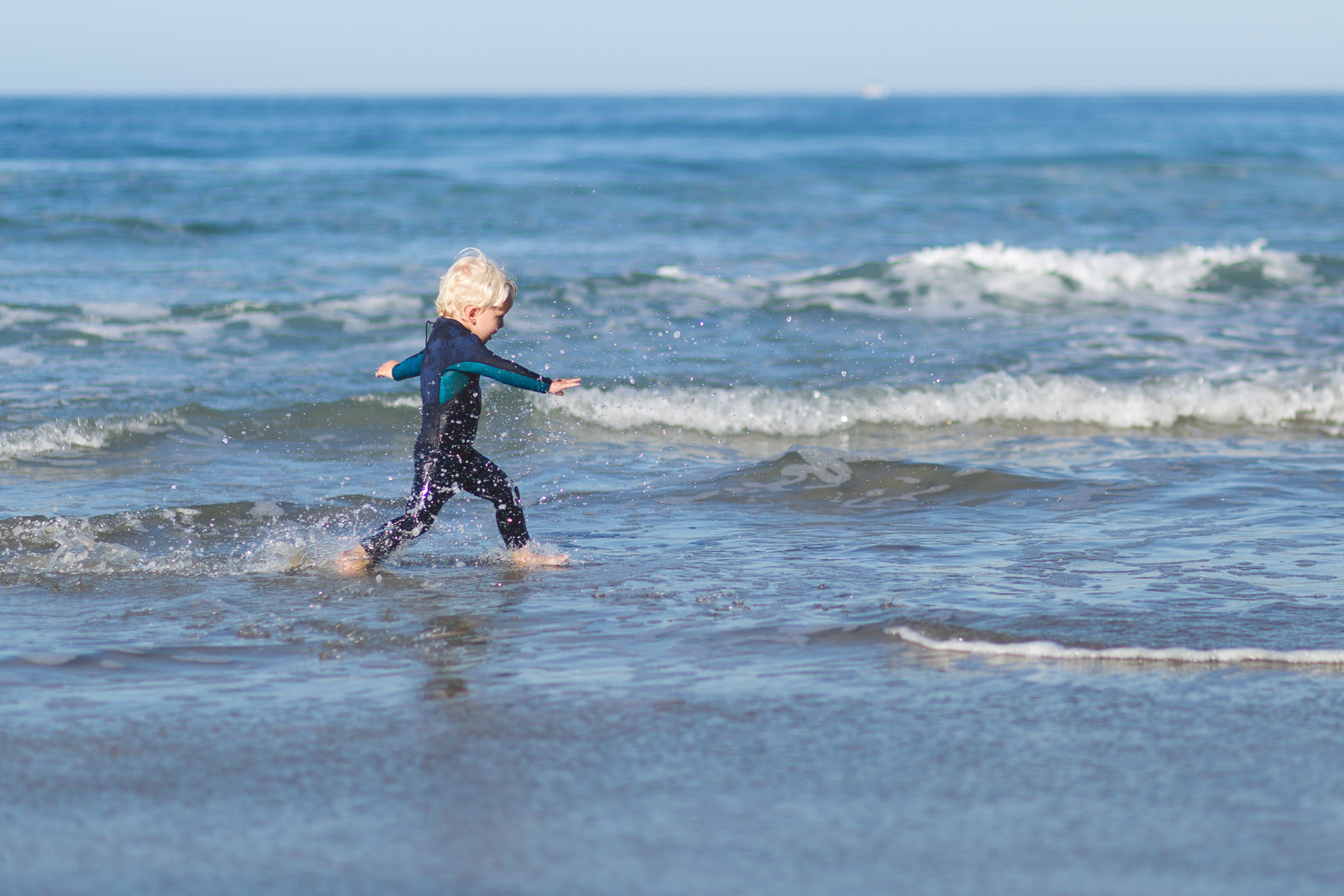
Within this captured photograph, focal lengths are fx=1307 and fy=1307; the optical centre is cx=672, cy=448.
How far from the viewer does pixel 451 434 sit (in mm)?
5391

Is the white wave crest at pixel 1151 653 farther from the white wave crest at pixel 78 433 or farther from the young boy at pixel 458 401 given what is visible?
the white wave crest at pixel 78 433

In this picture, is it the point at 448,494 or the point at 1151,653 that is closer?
the point at 1151,653

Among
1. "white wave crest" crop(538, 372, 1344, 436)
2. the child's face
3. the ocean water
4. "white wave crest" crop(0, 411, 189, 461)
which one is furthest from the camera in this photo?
"white wave crest" crop(538, 372, 1344, 436)

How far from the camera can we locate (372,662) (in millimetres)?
4055

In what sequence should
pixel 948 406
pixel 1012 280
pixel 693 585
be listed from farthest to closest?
pixel 1012 280 → pixel 948 406 → pixel 693 585

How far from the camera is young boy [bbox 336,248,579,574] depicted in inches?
205

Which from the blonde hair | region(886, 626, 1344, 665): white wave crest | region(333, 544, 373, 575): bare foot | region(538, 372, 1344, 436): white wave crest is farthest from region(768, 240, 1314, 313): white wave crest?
region(886, 626, 1344, 665): white wave crest

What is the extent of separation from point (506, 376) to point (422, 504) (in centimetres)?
67

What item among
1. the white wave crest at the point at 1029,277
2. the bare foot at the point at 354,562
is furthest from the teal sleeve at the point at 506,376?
the white wave crest at the point at 1029,277

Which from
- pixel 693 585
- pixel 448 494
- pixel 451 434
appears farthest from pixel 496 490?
pixel 693 585

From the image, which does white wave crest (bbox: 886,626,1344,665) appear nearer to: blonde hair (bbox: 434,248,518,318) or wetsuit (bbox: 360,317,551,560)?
wetsuit (bbox: 360,317,551,560)

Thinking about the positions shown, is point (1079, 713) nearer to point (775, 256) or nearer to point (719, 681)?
point (719, 681)

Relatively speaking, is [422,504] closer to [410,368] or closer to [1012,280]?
[410,368]

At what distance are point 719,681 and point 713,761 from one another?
25.3 inches
